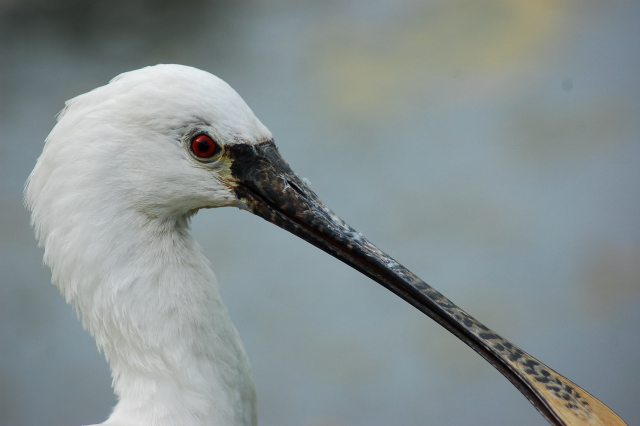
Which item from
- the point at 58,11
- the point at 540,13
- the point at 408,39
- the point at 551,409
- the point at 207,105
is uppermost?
the point at 540,13

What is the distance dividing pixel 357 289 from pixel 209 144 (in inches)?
64.4

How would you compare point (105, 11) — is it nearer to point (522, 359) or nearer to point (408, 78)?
point (408, 78)

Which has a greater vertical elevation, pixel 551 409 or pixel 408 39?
pixel 408 39

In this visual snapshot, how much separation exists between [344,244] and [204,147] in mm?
278

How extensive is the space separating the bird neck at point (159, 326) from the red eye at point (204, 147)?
131mm

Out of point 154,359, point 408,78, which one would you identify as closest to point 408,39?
point 408,78

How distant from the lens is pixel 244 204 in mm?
1062

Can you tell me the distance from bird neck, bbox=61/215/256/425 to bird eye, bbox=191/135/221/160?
13cm

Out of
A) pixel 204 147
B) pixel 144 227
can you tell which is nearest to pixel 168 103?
pixel 204 147

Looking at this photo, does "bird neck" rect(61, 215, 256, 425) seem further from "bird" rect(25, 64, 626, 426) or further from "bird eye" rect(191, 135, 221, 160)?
"bird eye" rect(191, 135, 221, 160)

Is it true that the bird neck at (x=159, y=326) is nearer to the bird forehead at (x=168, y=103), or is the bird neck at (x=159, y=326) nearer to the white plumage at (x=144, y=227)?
the white plumage at (x=144, y=227)

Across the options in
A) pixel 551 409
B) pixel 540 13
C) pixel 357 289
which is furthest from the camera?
pixel 540 13

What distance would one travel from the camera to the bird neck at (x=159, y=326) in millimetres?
1003

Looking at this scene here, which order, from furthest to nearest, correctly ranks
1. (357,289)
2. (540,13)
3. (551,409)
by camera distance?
(540,13), (357,289), (551,409)
